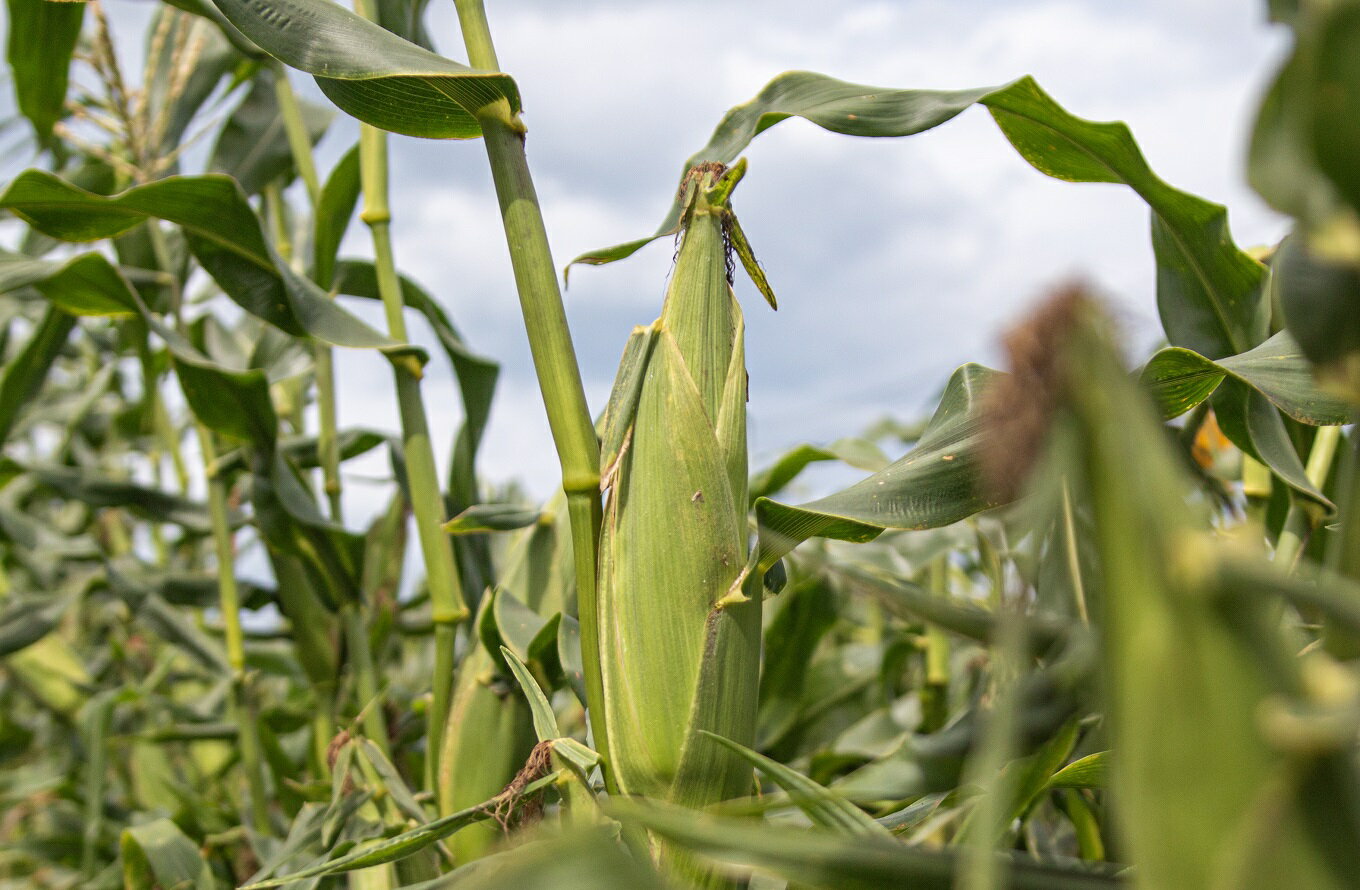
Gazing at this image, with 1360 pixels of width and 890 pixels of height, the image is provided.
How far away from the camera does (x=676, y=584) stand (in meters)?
0.49

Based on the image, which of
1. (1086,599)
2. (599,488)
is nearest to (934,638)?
(599,488)

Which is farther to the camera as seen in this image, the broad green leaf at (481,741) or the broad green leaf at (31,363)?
the broad green leaf at (31,363)

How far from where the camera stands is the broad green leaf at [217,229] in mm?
723

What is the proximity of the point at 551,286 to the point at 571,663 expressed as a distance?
253 mm

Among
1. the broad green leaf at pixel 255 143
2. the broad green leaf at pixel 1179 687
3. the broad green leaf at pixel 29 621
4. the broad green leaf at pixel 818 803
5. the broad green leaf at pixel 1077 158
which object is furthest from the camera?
the broad green leaf at pixel 255 143

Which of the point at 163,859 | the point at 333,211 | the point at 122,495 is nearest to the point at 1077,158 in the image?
the point at 333,211

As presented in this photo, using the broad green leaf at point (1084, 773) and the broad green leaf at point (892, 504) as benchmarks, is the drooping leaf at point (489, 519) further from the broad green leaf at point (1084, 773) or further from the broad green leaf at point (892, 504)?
the broad green leaf at point (1084, 773)

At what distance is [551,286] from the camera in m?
0.53

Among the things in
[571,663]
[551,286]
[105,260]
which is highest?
[105,260]

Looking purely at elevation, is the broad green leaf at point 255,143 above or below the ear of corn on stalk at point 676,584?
above

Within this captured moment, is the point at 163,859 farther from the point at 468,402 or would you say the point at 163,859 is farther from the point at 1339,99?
the point at 1339,99

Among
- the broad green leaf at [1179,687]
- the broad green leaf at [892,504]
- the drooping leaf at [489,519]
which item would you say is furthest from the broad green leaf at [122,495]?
the broad green leaf at [1179,687]

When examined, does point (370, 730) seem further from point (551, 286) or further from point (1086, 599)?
point (1086, 599)

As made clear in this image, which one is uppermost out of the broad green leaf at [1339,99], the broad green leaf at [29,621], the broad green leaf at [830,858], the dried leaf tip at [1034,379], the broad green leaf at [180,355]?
the broad green leaf at [180,355]
